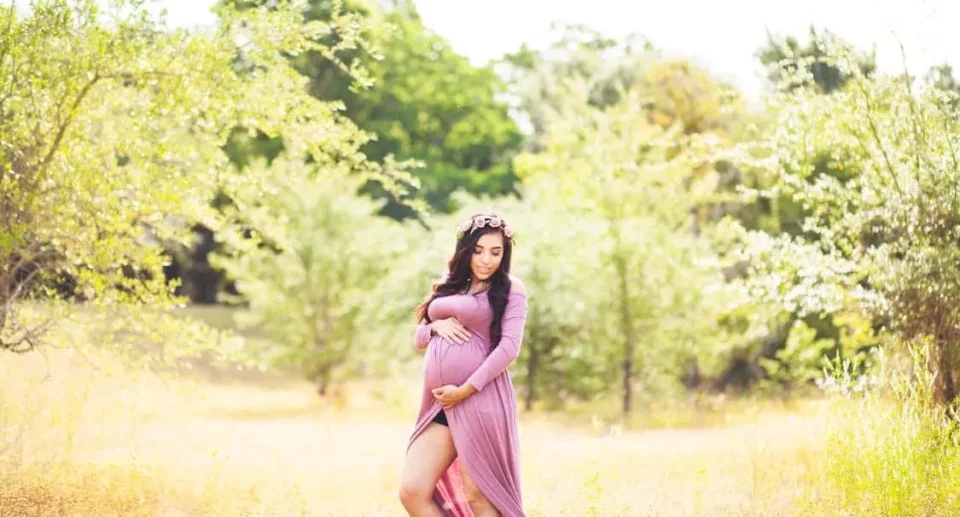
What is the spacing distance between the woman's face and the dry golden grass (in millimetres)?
2197

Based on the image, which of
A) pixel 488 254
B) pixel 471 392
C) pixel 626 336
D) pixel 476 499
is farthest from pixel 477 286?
pixel 626 336

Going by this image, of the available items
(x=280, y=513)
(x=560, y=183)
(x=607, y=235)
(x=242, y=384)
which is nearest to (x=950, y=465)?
(x=280, y=513)

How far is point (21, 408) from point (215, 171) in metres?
2.28

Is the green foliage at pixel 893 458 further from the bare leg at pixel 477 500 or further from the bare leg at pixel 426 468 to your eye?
the bare leg at pixel 426 468

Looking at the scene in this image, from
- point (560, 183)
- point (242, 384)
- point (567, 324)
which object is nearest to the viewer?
point (567, 324)

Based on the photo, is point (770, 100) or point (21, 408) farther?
point (770, 100)

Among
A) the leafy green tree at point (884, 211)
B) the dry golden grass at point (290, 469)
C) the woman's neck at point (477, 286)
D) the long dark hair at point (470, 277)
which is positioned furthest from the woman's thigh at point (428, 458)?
the leafy green tree at point (884, 211)

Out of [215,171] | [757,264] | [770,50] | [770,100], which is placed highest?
[770,50]

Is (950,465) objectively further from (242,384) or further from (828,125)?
(242,384)

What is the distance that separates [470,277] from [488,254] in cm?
24

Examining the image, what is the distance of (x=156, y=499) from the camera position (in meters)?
7.71

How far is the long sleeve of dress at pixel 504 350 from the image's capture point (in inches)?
203

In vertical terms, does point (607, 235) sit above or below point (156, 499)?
above

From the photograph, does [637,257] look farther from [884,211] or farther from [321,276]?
[884,211]
